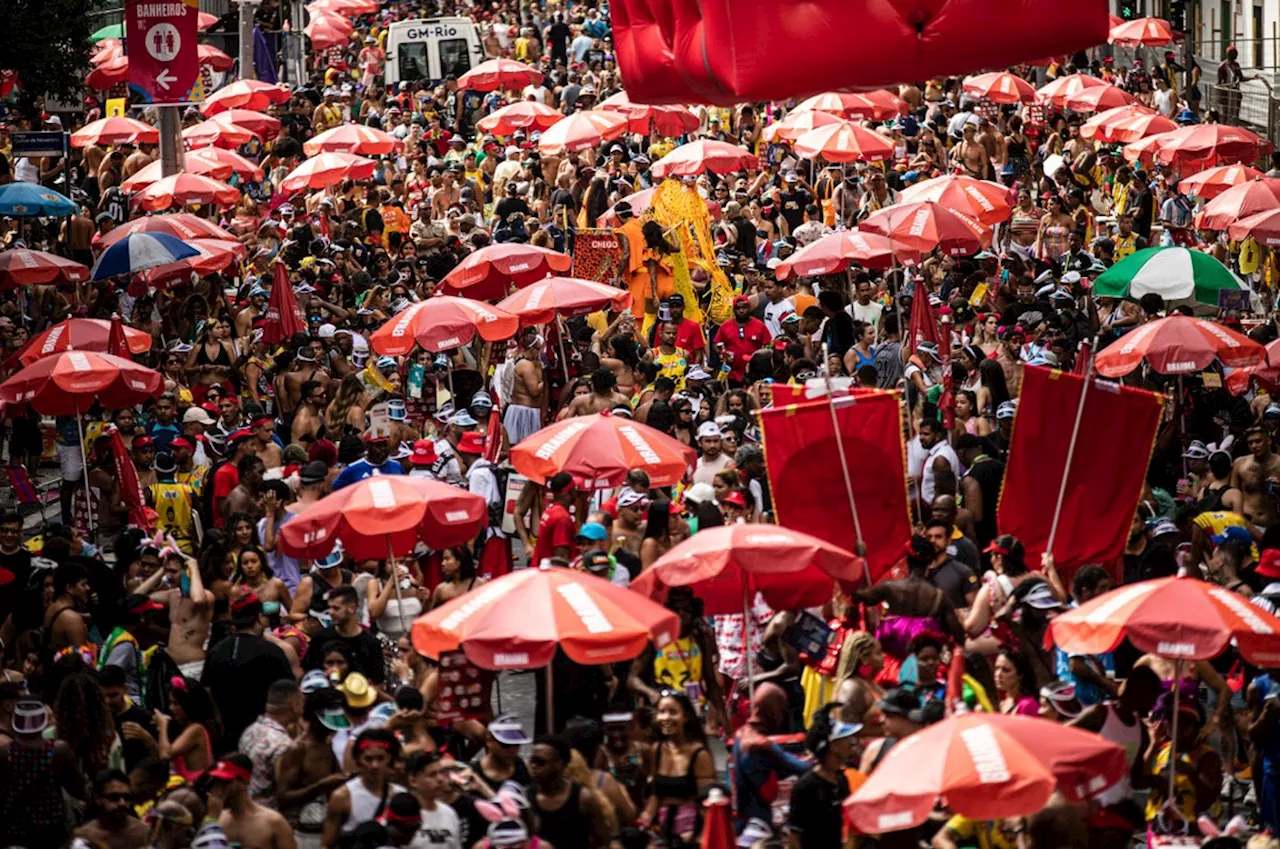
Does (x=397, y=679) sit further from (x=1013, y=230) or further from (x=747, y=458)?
(x=1013, y=230)

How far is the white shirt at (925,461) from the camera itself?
1545cm

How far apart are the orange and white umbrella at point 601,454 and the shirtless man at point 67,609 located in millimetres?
→ 2862

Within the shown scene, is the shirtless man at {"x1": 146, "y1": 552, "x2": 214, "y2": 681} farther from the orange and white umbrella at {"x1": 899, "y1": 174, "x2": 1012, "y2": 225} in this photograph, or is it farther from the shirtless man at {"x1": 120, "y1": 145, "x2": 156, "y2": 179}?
the shirtless man at {"x1": 120, "y1": 145, "x2": 156, "y2": 179}

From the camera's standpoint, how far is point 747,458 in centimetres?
1524

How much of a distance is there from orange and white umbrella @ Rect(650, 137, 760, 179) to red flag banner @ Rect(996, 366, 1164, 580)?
13.7m

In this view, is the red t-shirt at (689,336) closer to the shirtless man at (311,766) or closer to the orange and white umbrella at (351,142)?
the shirtless man at (311,766)

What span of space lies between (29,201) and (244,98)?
11314mm

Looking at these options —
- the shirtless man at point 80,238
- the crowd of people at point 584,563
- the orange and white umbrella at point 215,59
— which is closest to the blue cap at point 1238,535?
the crowd of people at point 584,563

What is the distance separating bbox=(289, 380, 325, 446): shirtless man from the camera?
682 inches

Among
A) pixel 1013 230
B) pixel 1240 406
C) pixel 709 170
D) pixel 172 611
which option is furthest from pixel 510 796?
pixel 709 170

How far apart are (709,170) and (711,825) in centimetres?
1973

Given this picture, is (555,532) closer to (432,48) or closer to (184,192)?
(184,192)

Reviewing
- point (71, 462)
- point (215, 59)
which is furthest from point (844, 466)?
point (215, 59)

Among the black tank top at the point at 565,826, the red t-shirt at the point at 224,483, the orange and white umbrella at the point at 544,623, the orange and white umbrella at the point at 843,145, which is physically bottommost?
the red t-shirt at the point at 224,483
